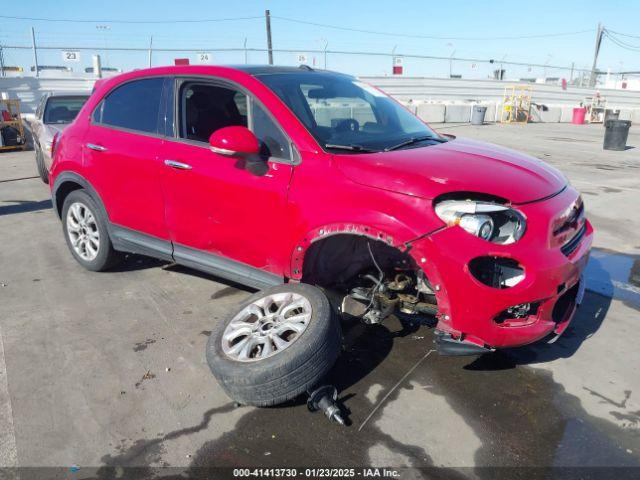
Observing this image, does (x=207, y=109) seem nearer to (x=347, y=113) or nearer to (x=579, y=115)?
(x=347, y=113)

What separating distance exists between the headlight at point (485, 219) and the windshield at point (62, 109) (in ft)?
26.7

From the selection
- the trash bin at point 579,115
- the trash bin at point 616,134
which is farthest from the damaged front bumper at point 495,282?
the trash bin at point 579,115

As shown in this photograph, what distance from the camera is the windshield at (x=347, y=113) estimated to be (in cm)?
337

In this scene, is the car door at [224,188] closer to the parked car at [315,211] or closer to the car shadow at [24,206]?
the parked car at [315,211]

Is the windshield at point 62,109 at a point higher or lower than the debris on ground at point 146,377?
higher

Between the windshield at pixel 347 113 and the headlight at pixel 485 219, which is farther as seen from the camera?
the windshield at pixel 347 113

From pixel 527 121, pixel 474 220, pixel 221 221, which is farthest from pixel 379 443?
pixel 527 121

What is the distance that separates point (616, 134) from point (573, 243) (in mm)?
14290

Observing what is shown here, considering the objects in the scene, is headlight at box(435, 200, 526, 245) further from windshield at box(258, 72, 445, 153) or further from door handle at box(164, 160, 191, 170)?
door handle at box(164, 160, 191, 170)

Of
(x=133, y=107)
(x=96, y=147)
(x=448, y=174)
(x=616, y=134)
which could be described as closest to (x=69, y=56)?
(x=96, y=147)

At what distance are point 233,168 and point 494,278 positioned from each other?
1.78m

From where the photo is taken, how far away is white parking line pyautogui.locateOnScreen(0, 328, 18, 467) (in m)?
2.47

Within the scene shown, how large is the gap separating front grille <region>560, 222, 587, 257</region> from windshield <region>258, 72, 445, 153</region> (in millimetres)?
1163

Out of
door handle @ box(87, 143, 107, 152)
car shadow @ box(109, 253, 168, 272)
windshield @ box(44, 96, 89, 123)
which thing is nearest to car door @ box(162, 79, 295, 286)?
door handle @ box(87, 143, 107, 152)
